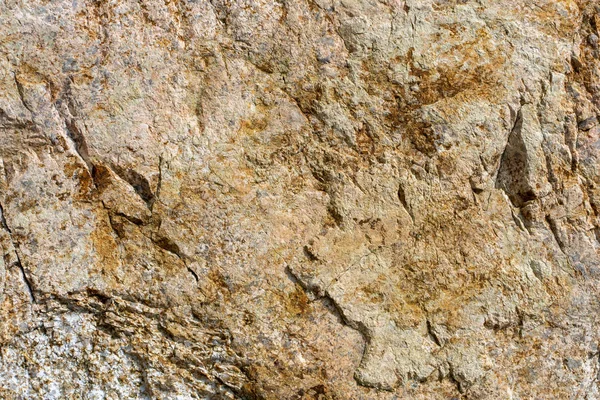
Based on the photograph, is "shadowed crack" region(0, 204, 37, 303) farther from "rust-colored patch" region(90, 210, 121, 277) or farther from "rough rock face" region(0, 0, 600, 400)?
"rust-colored patch" region(90, 210, 121, 277)

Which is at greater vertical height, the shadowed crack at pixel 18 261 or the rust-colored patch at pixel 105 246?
the rust-colored patch at pixel 105 246

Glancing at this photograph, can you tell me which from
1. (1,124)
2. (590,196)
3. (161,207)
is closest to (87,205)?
(161,207)

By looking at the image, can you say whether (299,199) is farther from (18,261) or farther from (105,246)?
(18,261)

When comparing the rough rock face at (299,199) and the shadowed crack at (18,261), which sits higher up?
the rough rock face at (299,199)

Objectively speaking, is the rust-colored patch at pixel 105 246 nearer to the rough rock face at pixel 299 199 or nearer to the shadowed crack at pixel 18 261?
the rough rock face at pixel 299 199

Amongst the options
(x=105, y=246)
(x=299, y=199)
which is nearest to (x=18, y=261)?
(x=105, y=246)

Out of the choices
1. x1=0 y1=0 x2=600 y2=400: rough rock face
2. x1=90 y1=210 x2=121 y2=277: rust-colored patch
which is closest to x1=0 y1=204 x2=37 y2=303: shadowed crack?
Result: x1=0 y1=0 x2=600 y2=400: rough rock face

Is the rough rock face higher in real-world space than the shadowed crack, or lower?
higher

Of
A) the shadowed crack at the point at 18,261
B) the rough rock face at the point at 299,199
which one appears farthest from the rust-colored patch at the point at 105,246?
the shadowed crack at the point at 18,261
